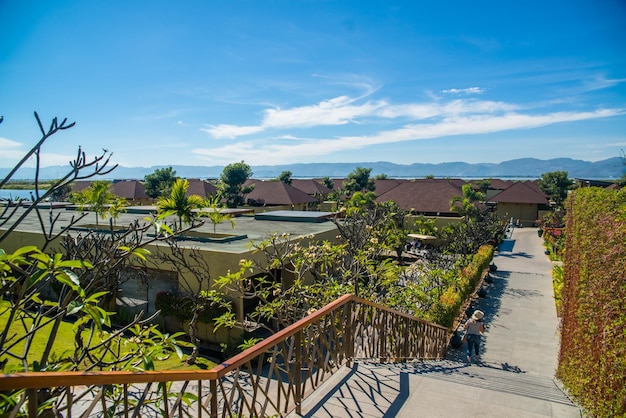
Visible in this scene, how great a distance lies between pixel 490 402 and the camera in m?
5.13

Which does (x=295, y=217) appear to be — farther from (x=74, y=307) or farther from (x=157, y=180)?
(x=157, y=180)

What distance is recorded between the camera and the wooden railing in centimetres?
223

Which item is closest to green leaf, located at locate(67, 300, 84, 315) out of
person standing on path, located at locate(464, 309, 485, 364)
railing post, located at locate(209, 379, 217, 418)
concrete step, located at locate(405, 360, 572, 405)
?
railing post, located at locate(209, 379, 217, 418)

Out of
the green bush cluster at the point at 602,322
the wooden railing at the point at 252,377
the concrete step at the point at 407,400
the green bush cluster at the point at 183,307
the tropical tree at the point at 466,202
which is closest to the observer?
the wooden railing at the point at 252,377

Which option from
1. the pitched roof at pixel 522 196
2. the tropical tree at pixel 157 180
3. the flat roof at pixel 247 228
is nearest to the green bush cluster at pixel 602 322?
the flat roof at pixel 247 228

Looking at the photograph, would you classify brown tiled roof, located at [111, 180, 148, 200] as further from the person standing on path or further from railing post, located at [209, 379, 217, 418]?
railing post, located at [209, 379, 217, 418]

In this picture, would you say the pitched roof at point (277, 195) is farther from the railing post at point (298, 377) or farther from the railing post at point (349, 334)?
the railing post at point (298, 377)

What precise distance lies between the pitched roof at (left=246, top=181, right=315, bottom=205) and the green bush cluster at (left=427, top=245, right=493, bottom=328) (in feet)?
71.9

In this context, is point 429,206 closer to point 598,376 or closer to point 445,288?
point 445,288

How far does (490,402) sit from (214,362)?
30.4 ft

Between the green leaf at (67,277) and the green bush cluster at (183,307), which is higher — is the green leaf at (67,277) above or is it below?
above

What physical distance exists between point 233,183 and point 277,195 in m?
4.72

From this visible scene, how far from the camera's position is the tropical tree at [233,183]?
41250 mm

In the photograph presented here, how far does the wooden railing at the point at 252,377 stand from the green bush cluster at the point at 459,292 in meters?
1.90
